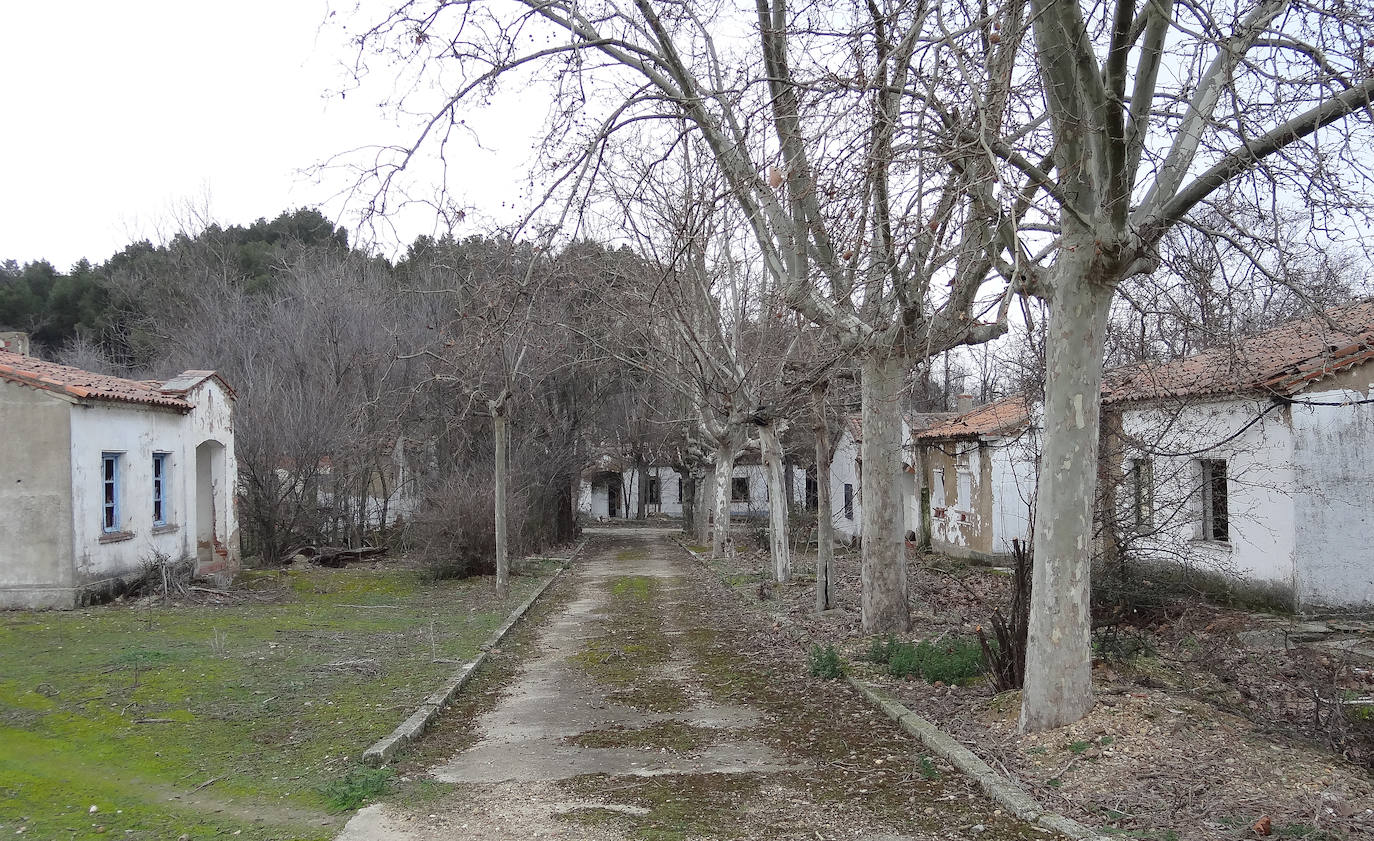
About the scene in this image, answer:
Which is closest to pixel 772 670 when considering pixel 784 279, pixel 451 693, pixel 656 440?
pixel 451 693

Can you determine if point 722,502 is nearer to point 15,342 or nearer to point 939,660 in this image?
point 15,342

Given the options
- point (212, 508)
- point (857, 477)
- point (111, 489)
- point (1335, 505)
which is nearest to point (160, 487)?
point (111, 489)

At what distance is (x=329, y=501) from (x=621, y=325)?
35.4 feet

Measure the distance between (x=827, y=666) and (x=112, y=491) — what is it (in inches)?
470

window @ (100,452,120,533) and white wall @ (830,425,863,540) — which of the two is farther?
white wall @ (830,425,863,540)

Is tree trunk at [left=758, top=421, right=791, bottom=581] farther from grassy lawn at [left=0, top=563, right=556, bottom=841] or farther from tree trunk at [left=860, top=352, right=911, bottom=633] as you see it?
tree trunk at [left=860, top=352, right=911, bottom=633]

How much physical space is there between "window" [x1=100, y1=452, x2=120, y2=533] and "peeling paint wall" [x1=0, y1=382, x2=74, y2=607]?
1102 mm

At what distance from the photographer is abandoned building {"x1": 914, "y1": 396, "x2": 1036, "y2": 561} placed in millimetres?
21375

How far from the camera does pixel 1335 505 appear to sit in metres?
13.2

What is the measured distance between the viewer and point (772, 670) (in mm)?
10453

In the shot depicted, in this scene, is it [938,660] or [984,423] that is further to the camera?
[984,423]

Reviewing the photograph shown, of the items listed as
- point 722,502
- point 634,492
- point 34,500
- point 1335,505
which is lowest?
point 634,492

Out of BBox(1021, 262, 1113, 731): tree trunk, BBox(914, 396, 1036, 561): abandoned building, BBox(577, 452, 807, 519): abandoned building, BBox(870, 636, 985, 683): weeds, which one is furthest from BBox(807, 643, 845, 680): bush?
BBox(577, 452, 807, 519): abandoned building

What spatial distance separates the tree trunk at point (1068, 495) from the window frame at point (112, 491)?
1398 centimetres
